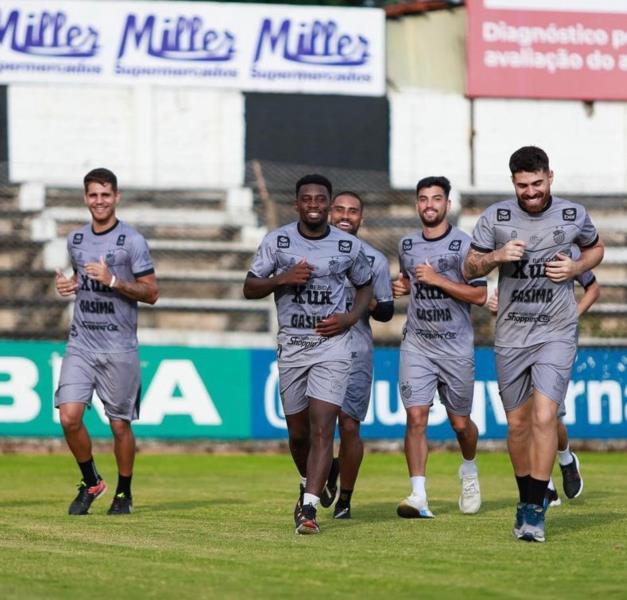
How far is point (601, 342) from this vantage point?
20.0m

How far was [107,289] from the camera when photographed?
11328 mm

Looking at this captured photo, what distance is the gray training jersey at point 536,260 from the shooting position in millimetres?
9180

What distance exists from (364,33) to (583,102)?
4247 mm

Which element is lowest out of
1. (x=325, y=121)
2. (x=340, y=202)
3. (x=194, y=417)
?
(x=194, y=417)

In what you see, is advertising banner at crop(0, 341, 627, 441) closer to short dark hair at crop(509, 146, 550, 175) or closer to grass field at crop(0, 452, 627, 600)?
grass field at crop(0, 452, 627, 600)

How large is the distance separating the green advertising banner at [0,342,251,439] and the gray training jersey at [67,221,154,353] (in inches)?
270

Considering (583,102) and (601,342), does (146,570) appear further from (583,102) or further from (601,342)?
(583,102)

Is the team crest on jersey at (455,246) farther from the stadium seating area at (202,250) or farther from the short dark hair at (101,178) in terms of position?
the stadium seating area at (202,250)

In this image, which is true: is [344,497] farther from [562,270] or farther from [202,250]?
[202,250]

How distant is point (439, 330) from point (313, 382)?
1.61 m

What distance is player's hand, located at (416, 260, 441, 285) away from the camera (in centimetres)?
1083

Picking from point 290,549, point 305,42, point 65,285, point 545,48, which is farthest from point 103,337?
point 545,48

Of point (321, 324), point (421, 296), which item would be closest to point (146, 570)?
point (321, 324)

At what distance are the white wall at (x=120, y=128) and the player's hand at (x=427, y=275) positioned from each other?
16721 millimetres
